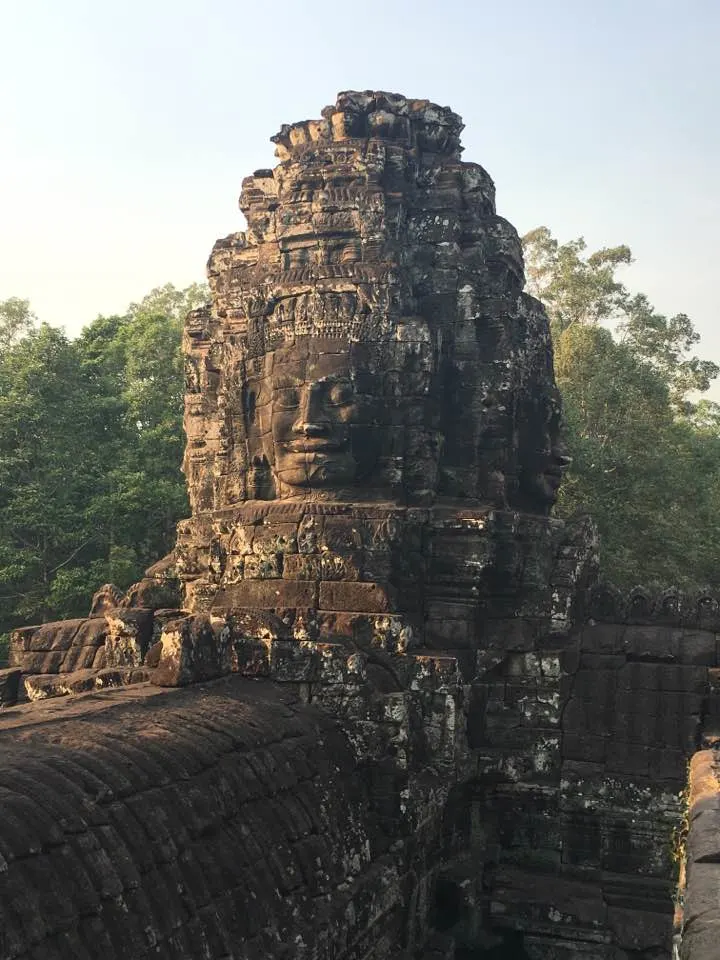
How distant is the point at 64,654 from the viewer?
1059 centimetres

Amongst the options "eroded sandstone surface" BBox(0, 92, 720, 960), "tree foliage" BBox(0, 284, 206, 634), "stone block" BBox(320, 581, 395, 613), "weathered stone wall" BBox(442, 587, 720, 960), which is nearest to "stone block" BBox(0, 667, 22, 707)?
"eroded sandstone surface" BBox(0, 92, 720, 960)

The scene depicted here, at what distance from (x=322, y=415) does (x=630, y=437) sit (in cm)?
1387

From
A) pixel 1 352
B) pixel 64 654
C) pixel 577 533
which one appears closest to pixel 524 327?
pixel 577 533

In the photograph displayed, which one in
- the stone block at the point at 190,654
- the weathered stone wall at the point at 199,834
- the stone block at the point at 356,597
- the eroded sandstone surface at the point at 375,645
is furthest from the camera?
the stone block at the point at 356,597

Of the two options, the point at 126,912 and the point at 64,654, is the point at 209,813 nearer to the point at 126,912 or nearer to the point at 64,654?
Result: the point at 126,912

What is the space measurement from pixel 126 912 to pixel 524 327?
8.59 m

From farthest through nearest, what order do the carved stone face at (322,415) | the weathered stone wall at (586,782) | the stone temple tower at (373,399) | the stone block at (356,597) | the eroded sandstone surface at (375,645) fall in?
1. the carved stone face at (322,415)
2. the stone temple tower at (373,399)
3. the stone block at (356,597)
4. the weathered stone wall at (586,782)
5. the eroded sandstone surface at (375,645)

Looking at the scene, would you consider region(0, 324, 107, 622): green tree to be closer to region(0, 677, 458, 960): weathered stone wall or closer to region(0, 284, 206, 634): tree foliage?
region(0, 284, 206, 634): tree foliage

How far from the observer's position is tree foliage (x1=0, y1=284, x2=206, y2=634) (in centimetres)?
1834

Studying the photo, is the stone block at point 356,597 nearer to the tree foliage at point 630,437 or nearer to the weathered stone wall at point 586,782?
the weathered stone wall at point 586,782

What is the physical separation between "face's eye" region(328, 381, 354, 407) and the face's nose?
0.35ft

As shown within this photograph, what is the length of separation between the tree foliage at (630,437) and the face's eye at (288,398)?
8.73m

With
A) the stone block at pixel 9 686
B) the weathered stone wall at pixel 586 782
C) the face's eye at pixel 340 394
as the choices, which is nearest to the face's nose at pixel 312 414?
the face's eye at pixel 340 394

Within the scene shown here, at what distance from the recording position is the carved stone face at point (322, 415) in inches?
405
